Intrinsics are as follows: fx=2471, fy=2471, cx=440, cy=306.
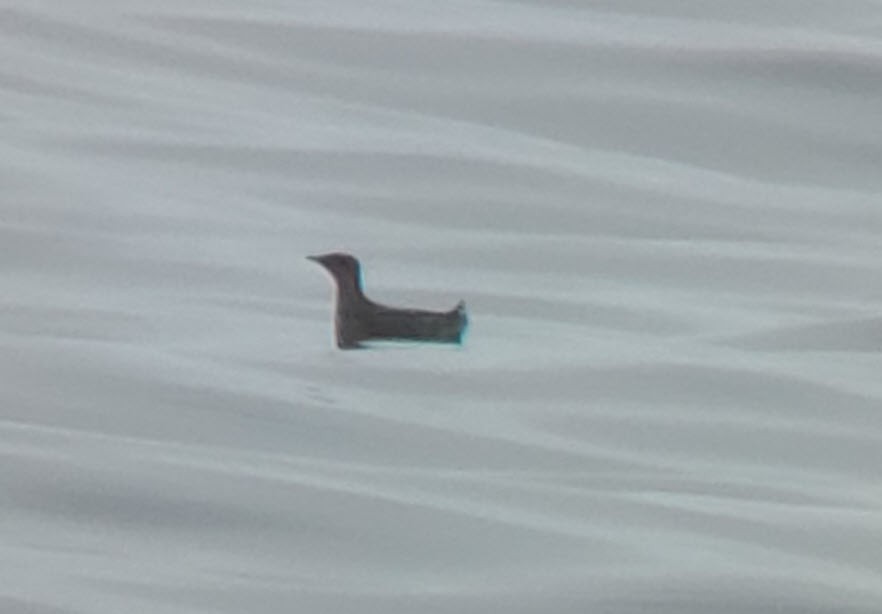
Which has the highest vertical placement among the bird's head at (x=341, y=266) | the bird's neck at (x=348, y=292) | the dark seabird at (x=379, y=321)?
the bird's head at (x=341, y=266)

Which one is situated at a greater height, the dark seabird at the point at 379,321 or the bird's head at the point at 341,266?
the bird's head at the point at 341,266

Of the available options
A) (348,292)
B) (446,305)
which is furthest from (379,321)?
(446,305)

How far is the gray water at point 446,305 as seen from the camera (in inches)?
52.8

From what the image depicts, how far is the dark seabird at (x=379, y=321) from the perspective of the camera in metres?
1.78

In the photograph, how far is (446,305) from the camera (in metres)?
1.95

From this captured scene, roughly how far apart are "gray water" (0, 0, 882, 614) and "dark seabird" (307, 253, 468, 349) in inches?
0.8

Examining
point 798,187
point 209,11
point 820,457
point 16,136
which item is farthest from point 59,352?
point 209,11

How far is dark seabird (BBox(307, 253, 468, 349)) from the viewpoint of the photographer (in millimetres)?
1777

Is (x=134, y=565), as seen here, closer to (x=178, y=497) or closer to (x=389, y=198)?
(x=178, y=497)

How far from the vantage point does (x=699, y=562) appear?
1.33m

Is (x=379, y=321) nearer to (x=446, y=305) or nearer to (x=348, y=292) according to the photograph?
(x=348, y=292)

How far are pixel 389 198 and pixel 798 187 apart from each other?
392mm

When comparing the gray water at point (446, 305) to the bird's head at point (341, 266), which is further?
the bird's head at point (341, 266)

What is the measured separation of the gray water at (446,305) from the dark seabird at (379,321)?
0.02m
